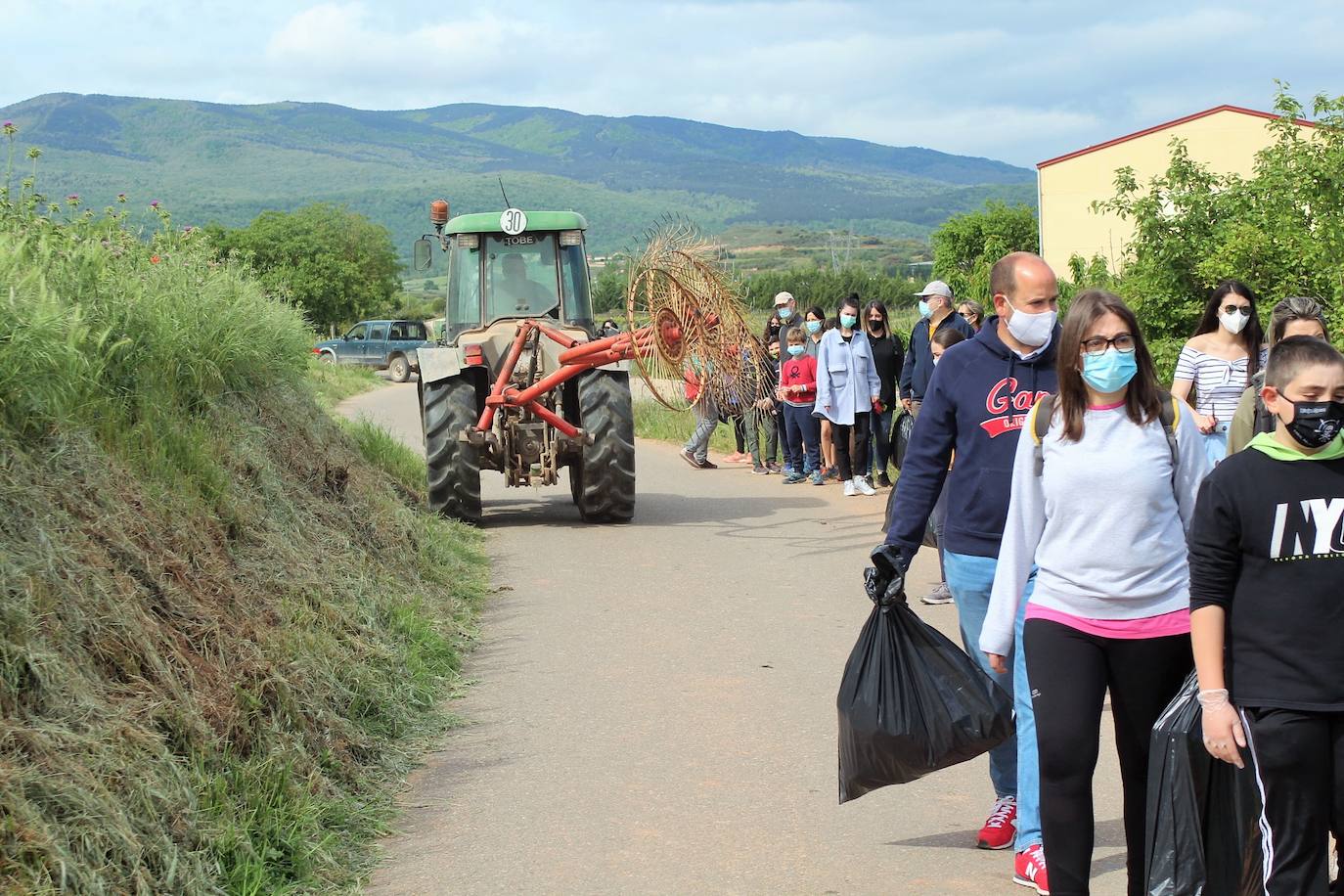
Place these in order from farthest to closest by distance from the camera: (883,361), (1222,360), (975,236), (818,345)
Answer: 1. (975,236)
2. (818,345)
3. (883,361)
4. (1222,360)

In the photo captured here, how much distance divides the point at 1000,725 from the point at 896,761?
359mm

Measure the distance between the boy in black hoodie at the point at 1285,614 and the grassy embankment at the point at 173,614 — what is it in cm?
284

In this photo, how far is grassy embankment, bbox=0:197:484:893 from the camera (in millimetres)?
4496

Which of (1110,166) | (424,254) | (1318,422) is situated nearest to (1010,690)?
(1318,422)

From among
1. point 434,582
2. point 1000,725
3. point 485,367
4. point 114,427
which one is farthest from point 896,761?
point 485,367

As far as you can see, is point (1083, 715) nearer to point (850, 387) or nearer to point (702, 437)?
point (850, 387)

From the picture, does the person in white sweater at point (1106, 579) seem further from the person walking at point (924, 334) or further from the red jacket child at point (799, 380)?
the red jacket child at point (799, 380)

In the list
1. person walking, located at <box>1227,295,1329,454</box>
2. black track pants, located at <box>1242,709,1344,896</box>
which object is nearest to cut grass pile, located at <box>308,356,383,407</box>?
person walking, located at <box>1227,295,1329,454</box>

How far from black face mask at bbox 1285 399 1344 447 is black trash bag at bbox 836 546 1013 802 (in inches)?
57.0

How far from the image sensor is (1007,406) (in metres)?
5.18

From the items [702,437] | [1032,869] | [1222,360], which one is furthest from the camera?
[702,437]

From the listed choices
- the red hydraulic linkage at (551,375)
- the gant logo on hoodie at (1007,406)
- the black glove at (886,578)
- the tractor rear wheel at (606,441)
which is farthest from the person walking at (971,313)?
the black glove at (886,578)

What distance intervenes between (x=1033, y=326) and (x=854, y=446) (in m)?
10.9

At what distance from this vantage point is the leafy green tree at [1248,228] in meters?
13.5
